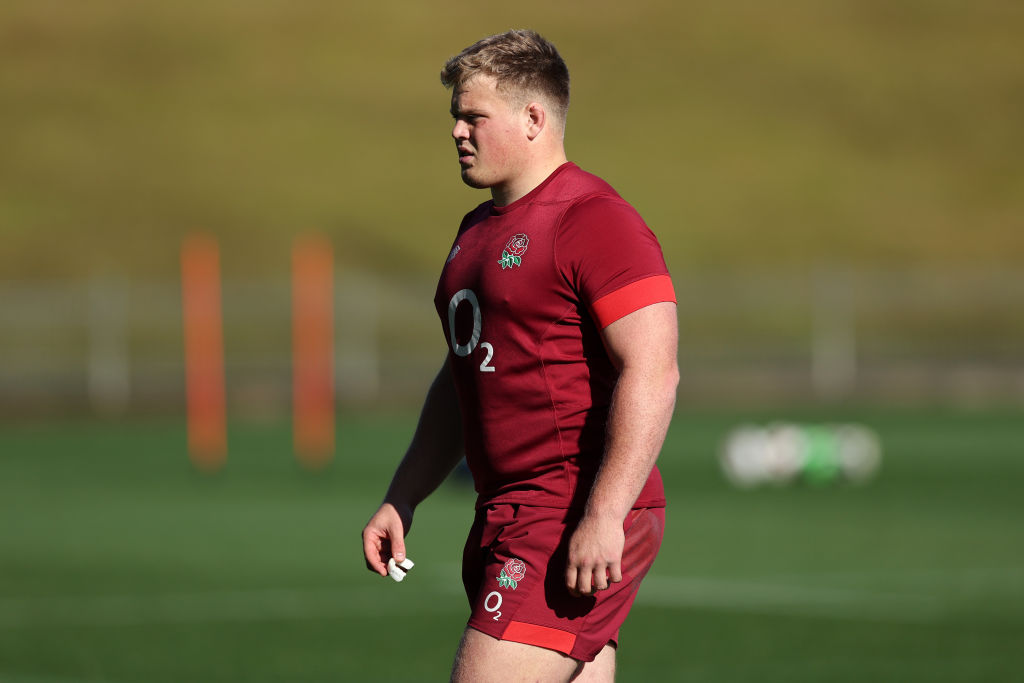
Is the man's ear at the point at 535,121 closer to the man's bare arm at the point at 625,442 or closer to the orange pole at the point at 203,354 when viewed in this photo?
the man's bare arm at the point at 625,442

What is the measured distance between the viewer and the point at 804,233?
55.2 metres

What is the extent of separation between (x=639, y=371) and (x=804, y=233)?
51865 millimetres

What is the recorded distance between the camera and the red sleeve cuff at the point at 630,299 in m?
4.21

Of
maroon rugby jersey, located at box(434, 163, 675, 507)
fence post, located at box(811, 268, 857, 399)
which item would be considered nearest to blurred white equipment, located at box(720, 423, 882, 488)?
maroon rugby jersey, located at box(434, 163, 675, 507)

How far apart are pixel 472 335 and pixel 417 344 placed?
3480 cm

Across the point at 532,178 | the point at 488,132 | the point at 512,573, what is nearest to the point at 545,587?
the point at 512,573

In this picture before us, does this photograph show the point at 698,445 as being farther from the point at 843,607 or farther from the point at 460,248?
the point at 460,248

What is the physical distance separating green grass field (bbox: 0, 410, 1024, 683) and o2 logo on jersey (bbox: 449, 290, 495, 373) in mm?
3721

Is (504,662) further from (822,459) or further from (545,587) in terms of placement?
(822,459)

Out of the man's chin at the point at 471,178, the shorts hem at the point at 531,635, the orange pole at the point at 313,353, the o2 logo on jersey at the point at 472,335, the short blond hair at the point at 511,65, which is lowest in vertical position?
the orange pole at the point at 313,353

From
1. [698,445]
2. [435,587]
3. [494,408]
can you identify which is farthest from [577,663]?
[698,445]

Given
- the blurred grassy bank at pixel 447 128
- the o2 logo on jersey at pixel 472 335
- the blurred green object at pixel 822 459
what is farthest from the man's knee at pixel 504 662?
the blurred grassy bank at pixel 447 128

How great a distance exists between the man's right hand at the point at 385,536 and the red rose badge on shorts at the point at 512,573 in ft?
1.57

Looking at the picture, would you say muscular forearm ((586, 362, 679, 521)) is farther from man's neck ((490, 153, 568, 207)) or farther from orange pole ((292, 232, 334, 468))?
orange pole ((292, 232, 334, 468))
